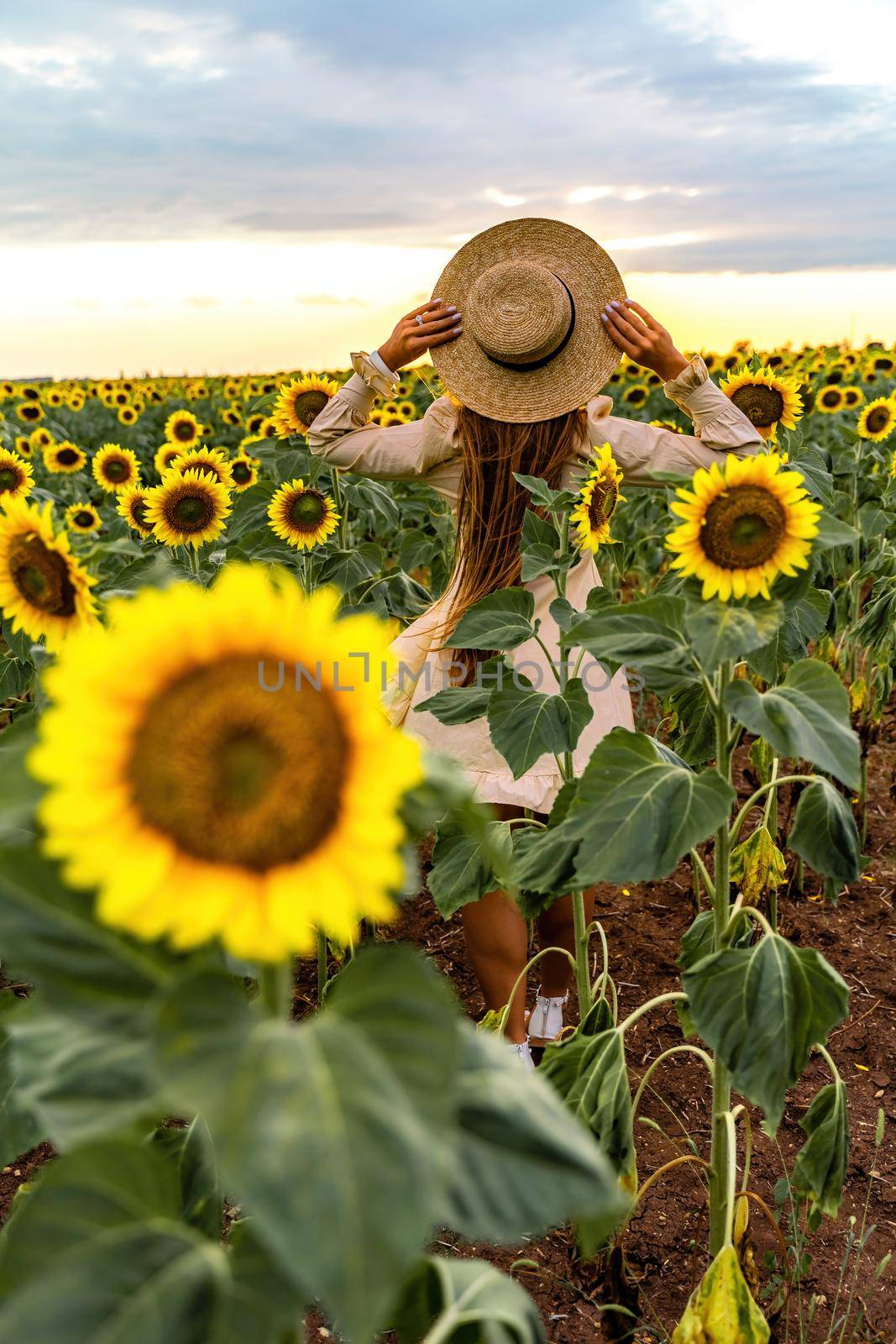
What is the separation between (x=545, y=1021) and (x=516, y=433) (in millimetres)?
1540

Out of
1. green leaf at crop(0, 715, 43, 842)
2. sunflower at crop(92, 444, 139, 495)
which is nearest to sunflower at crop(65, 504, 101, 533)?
sunflower at crop(92, 444, 139, 495)

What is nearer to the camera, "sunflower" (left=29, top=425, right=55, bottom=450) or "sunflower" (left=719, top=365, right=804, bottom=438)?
"sunflower" (left=719, top=365, right=804, bottom=438)

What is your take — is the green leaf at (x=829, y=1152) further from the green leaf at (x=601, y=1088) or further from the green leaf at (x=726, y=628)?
the green leaf at (x=726, y=628)

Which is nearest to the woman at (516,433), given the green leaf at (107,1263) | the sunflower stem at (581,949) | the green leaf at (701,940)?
the sunflower stem at (581,949)

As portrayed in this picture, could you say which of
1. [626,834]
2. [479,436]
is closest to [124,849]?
[626,834]

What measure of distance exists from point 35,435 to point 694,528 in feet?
23.6

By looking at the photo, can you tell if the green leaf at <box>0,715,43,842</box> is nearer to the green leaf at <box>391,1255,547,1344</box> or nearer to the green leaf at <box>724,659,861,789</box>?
the green leaf at <box>391,1255,547,1344</box>

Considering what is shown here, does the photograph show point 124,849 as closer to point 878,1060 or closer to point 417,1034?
point 417,1034

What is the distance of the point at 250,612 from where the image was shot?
0.78 meters

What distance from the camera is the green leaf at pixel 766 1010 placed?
58.0 inches

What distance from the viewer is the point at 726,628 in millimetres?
1480

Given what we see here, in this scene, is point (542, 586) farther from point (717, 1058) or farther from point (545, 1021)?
point (717, 1058)

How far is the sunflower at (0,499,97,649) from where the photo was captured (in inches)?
48.4

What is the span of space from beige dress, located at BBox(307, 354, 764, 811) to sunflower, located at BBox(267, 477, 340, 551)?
0.43 m
